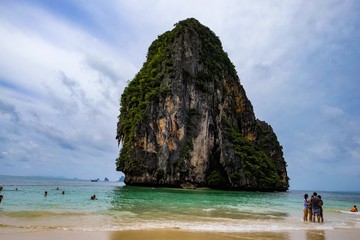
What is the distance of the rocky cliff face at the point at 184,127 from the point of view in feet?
165

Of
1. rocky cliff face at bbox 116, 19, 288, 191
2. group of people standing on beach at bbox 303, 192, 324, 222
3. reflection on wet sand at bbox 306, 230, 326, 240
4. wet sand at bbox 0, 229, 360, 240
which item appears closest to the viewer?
wet sand at bbox 0, 229, 360, 240

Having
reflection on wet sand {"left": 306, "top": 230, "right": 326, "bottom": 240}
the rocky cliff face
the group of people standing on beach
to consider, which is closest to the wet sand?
reflection on wet sand {"left": 306, "top": 230, "right": 326, "bottom": 240}

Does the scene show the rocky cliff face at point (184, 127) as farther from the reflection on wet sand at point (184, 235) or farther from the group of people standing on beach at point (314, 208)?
the reflection on wet sand at point (184, 235)

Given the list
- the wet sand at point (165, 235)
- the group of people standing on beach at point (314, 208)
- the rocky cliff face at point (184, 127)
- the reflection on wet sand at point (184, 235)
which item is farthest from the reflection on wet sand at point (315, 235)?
the rocky cliff face at point (184, 127)

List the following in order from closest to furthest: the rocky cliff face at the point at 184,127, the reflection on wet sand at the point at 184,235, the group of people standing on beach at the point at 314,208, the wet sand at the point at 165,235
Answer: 1. the wet sand at the point at 165,235
2. the reflection on wet sand at the point at 184,235
3. the group of people standing on beach at the point at 314,208
4. the rocky cliff face at the point at 184,127

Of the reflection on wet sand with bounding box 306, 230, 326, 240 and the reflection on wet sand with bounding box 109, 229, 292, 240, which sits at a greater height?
the reflection on wet sand with bounding box 306, 230, 326, 240

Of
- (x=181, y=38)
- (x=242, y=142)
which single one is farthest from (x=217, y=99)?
(x=181, y=38)

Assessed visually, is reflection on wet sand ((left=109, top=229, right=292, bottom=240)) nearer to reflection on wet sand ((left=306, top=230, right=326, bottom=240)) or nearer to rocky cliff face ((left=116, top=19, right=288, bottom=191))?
reflection on wet sand ((left=306, top=230, right=326, bottom=240))

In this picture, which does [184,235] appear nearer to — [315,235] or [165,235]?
[165,235]

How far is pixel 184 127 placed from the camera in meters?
50.7

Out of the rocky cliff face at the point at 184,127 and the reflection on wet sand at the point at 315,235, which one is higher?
the rocky cliff face at the point at 184,127

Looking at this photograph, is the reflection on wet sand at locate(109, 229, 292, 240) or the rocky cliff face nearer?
the reflection on wet sand at locate(109, 229, 292, 240)

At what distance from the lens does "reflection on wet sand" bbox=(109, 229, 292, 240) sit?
9320mm

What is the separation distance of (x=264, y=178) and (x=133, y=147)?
74.9ft
